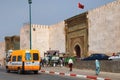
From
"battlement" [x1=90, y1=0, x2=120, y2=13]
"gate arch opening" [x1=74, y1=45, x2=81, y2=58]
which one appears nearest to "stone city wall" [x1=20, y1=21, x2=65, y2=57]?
"gate arch opening" [x1=74, y1=45, x2=81, y2=58]

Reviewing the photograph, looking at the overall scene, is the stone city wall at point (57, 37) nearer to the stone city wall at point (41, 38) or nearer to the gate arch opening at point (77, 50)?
the stone city wall at point (41, 38)

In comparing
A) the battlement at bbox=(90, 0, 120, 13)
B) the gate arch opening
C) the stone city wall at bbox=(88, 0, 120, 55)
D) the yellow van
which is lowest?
the yellow van

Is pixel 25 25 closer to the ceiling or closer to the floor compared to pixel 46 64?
closer to the ceiling

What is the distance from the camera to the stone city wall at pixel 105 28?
35188 mm

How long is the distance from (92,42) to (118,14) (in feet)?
21.0

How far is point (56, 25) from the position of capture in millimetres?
50438

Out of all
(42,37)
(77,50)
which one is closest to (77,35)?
(77,50)

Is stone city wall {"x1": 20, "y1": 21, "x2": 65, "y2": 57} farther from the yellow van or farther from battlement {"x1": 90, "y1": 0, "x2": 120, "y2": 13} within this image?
the yellow van

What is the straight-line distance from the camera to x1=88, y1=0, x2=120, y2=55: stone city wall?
35.2 meters

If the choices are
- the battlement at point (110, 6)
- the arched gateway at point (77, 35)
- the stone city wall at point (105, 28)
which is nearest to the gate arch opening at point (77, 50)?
the arched gateway at point (77, 35)

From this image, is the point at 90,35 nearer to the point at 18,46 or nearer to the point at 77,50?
the point at 77,50

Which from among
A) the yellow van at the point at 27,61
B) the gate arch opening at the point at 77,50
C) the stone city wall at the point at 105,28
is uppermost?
the stone city wall at the point at 105,28

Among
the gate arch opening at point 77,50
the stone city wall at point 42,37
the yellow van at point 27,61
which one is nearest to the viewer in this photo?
the yellow van at point 27,61

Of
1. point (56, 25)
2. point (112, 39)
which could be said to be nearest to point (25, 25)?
point (56, 25)
